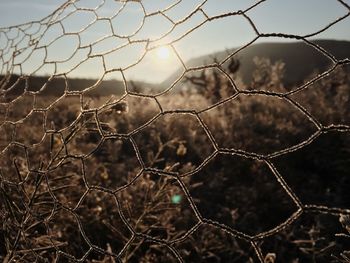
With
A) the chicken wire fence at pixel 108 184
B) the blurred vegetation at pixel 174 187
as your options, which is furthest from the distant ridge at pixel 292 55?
the chicken wire fence at pixel 108 184

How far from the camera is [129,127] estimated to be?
619cm

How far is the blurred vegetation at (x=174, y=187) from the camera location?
1.49 metres

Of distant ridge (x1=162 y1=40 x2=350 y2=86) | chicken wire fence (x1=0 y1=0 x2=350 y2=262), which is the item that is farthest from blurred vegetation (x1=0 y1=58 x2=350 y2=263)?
distant ridge (x1=162 y1=40 x2=350 y2=86)

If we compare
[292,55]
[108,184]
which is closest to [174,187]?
[108,184]

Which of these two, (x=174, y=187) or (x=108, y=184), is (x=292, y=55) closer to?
(x=108, y=184)

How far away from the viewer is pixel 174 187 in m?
1.96

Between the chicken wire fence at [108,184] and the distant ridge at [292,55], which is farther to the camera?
the distant ridge at [292,55]

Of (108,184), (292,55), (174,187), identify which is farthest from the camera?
(292,55)

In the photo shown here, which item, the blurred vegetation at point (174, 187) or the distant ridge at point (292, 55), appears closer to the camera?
the blurred vegetation at point (174, 187)

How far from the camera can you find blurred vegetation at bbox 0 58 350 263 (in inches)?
58.6

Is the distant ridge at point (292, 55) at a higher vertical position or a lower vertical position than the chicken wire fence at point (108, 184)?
higher

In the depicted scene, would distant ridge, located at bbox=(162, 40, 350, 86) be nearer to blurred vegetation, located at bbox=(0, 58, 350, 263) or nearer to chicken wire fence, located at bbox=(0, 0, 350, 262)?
blurred vegetation, located at bbox=(0, 58, 350, 263)

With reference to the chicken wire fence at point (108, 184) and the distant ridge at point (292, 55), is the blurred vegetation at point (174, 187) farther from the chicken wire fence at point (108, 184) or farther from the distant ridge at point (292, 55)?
the distant ridge at point (292, 55)

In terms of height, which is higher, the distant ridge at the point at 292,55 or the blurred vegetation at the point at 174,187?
the distant ridge at the point at 292,55
